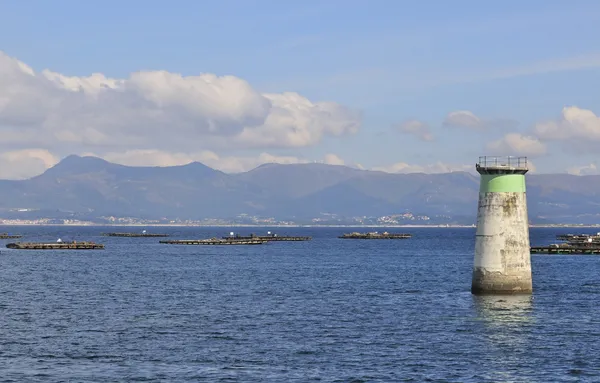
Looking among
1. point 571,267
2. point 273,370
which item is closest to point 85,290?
point 273,370

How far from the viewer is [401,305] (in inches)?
2751

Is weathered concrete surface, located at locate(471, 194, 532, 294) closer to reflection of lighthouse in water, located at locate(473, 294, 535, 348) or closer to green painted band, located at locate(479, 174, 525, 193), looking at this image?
green painted band, located at locate(479, 174, 525, 193)

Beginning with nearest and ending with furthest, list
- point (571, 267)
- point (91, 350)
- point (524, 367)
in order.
→ point (524, 367), point (91, 350), point (571, 267)

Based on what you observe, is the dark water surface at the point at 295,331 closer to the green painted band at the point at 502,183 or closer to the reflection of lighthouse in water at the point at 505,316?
the reflection of lighthouse in water at the point at 505,316

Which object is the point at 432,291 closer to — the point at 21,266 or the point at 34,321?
the point at 34,321

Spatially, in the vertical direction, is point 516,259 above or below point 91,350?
above

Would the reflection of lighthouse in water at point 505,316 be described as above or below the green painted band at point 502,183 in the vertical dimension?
below

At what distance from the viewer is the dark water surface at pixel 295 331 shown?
142 feet

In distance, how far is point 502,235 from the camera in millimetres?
62812

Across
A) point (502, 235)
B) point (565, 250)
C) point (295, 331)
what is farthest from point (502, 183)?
point (565, 250)

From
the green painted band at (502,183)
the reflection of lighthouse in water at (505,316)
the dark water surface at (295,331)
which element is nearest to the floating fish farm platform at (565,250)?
the dark water surface at (295,331)

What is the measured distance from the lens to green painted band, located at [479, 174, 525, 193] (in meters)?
63.6

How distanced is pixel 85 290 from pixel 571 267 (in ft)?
207

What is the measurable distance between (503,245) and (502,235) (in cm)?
67
